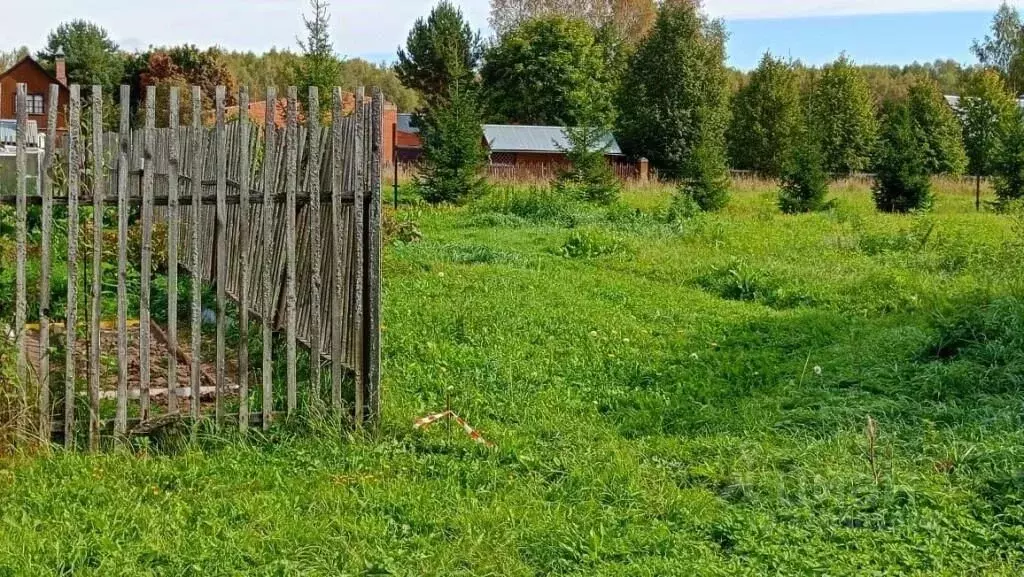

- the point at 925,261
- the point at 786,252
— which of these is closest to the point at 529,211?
the point at 786,252

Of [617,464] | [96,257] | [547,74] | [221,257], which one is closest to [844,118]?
[547,74]

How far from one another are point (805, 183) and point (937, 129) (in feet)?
40.1

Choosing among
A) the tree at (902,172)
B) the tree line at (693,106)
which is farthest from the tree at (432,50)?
the tree at (902,172)

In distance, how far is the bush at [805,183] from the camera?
20750 millimetres

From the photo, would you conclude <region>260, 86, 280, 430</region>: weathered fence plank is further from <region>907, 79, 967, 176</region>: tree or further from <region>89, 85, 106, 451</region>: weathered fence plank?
<region>907, 79, 967, 176</region>: tree

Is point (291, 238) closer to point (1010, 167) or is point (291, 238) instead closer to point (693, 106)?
point (1010, 167)

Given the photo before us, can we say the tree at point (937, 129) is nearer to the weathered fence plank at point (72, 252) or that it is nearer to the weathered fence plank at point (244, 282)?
the weathered fence plank at point (244, 282)

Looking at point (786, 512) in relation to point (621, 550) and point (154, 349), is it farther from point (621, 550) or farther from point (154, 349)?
point (154, 349)

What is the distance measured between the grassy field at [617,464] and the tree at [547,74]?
3123 cm

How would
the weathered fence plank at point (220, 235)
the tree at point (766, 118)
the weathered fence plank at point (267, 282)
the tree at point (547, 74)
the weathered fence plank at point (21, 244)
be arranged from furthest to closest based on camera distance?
1. the tree at point (547, 74)
2. the tree at point (766, 118)
3. the weathered fence plank at point (267, 282)
4. the weathered fence plank at point (220, 235)
5. the weathered fence plank at point (21, 244)

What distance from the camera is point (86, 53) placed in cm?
5038

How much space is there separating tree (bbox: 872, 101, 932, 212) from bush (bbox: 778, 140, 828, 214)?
1.64 meters

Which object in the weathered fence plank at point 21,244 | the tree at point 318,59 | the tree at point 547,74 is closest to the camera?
the weathered fence plank at point 21,244

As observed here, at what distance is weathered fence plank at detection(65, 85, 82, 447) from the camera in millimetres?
4309
